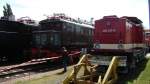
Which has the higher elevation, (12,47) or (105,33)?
(105,33)

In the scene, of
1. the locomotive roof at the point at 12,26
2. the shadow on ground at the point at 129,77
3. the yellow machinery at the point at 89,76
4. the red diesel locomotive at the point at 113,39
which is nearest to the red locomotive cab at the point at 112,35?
the red diesel locomotive at the point at 113,39

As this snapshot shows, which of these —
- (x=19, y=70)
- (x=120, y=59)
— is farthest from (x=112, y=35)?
(x=19, y=70)

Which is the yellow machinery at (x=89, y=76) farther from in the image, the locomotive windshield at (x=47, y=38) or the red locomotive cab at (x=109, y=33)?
the locomotive windshield at (x=47, y=38)

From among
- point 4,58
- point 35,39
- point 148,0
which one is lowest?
point 4,58

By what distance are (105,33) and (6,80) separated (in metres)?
→ 5.79

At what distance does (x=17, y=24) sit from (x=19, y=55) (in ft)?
8.22

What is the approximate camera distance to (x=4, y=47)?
72.5ft

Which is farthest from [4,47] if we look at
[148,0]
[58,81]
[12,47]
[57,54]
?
[148,0]

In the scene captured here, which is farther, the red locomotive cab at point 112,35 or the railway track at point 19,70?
the red locomotive cab at point 112,35

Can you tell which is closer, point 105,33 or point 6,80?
point 6,80

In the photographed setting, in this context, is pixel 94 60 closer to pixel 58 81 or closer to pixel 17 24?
pixel 58 81

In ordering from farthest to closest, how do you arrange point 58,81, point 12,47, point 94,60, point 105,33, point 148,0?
point 12,47, point 105,33, point 94,60, point 58,81, point 148,0

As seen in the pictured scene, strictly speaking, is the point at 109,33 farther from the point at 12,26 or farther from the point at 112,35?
the point at 12,26

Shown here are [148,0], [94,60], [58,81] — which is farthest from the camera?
[94,60]
